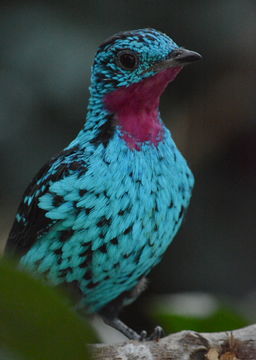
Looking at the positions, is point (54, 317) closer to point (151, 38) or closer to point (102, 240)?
point (102, 240)

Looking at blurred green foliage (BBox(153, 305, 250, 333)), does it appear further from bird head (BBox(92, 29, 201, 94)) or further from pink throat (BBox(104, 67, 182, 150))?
bird head (BBox(92, 29, 201, 94))

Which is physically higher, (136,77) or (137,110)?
(136,77)

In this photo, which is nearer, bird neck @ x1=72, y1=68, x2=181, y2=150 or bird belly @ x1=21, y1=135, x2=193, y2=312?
bird belly @ x1=21, y1=135, x2=193, y2=312

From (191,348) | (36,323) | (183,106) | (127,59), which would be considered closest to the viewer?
(36,323)

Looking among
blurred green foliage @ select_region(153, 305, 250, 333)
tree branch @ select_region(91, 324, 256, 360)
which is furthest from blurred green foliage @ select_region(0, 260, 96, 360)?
blurred green foliage @ select_region(153, 305, 250, 333)

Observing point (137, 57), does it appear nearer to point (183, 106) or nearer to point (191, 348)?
point (191, 348)

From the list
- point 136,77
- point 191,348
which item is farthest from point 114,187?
point 191,348
